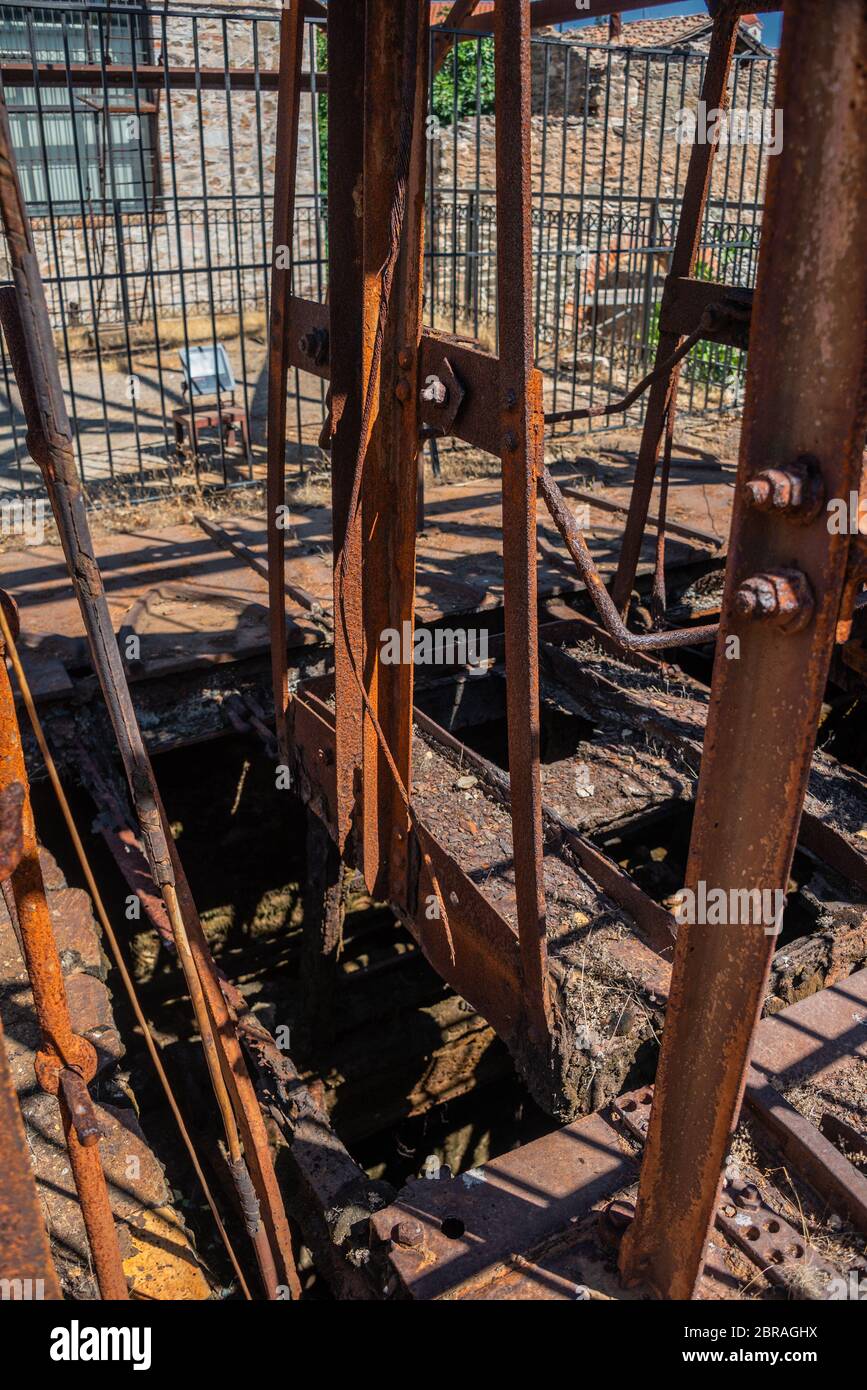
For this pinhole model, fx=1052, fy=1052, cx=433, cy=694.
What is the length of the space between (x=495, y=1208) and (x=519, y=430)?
6.66ft

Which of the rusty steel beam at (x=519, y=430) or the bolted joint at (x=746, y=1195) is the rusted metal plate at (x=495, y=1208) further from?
the rusty steel beam at (x=519, y=430)

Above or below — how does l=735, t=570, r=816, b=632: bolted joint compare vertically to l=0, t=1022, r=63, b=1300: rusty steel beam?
above

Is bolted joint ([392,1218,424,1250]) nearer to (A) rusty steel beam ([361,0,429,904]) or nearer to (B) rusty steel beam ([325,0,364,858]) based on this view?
(A) rusty steel beam ([361,0,429,904])

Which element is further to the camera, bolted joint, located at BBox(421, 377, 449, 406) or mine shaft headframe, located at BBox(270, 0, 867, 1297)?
bolted joint, located at BBox(421, 377, 449, 406)

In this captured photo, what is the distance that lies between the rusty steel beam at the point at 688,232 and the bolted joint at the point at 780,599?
3.26 meters

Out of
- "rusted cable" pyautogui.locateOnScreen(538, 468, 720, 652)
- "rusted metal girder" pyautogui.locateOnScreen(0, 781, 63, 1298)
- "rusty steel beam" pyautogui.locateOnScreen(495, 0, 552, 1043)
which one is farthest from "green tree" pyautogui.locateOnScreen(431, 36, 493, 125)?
"rusted metal girder" pyautogui.locateOnScreen(0, 781, 63, 1298)

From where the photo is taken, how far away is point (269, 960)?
21.1 ft

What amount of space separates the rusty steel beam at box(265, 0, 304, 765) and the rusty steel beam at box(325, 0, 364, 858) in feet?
0.99

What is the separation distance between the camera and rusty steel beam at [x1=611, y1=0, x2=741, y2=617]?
443 centimetres

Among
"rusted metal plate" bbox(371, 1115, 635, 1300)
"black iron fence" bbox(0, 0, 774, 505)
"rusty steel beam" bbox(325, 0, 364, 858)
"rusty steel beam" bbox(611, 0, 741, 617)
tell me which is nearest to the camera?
"rusted metal plate" bbox(371, 1115, 635, 1300)

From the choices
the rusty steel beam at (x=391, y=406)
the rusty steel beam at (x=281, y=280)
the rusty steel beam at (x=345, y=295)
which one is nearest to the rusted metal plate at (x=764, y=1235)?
the rusty steel beam at (x=391, y=406)

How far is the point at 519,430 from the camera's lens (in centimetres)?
241

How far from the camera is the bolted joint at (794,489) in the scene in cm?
164
